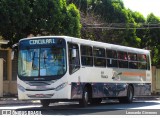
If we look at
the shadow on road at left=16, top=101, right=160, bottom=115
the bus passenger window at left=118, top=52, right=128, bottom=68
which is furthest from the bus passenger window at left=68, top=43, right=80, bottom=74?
the bus passenger window at left=118, top=52, right=128, bottom=68

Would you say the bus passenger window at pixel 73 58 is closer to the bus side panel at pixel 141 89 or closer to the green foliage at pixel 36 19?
the bus side panel at pixel 141 89

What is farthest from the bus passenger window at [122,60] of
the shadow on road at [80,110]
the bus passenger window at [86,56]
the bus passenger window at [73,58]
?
the bus passenger window at [73,58]

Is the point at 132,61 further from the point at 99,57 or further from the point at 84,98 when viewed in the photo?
the point at 84,98

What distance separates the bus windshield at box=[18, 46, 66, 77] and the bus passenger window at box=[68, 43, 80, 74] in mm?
405

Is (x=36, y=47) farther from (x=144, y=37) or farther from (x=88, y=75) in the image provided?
(x=144, y=37)

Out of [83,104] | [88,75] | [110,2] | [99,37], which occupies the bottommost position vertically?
[83,104]

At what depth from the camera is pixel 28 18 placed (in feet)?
99.5

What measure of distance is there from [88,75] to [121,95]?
4.80m

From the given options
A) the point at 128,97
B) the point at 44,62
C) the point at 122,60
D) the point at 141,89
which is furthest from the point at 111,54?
the point at 44,62

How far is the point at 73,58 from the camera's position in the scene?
67.7ft

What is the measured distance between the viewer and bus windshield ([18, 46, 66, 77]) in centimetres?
2006

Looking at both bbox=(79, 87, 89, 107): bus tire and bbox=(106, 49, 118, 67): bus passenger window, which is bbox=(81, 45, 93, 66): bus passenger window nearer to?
bbox=(79, 87, 89, 107): bus tire

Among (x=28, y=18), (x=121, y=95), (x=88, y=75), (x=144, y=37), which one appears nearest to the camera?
(x=88, y=75)

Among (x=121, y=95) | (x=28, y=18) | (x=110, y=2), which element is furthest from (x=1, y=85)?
(x=110, y=2)
